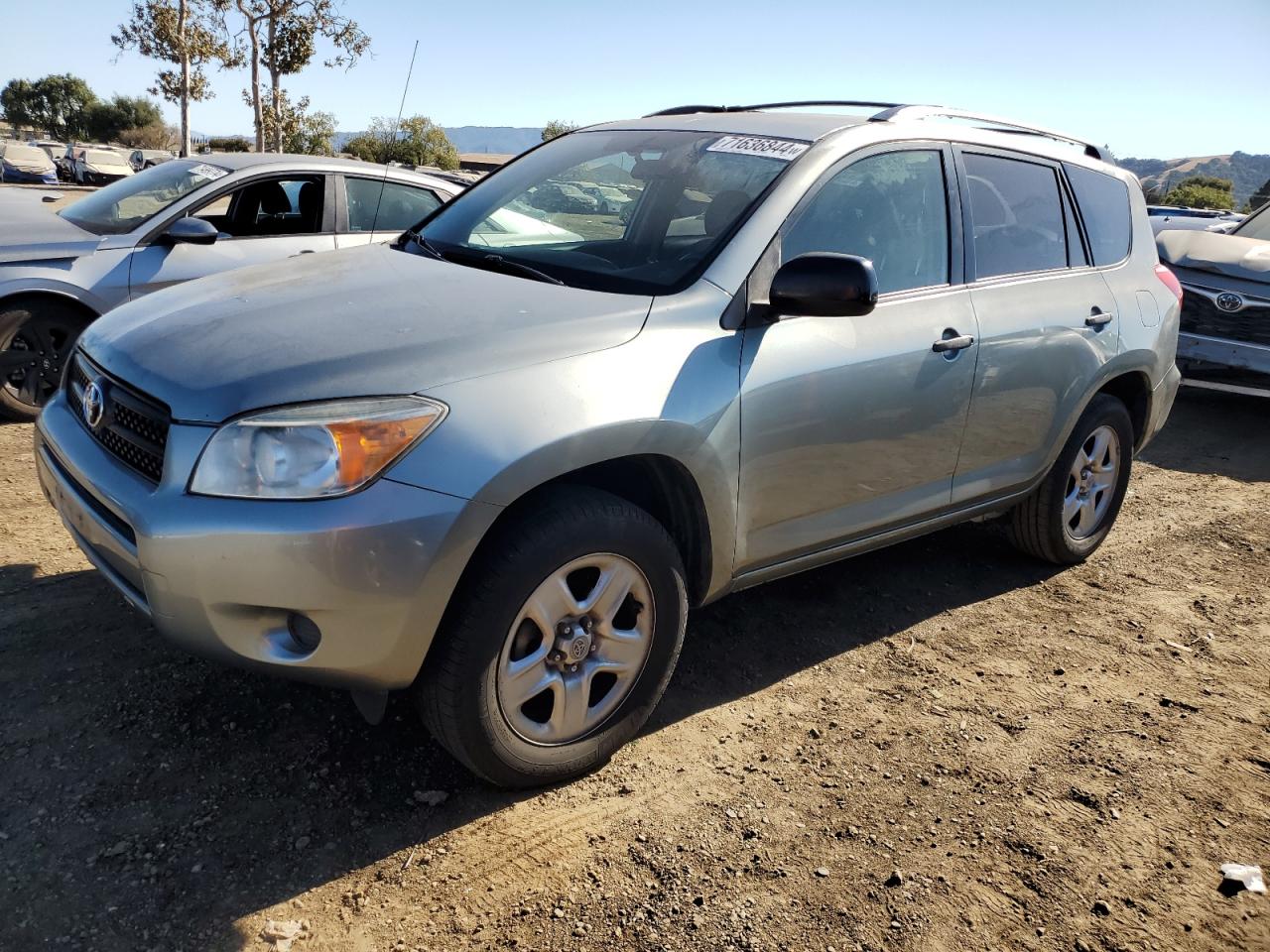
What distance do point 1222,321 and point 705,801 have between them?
6.56 meters

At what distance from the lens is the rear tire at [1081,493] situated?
4316 mm

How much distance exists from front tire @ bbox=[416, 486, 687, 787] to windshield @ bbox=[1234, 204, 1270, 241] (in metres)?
7.99

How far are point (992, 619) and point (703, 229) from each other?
81.5 inches

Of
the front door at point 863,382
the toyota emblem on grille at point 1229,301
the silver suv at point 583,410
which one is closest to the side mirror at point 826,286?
the silver suv at point 583,410

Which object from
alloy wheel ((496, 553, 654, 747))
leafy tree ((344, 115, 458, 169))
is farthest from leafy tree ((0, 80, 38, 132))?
alloy wheel ((496, 553, 654, 747))

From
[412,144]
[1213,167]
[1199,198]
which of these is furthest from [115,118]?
[1213,167]

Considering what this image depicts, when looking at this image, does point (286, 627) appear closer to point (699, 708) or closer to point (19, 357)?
point (699, 708)

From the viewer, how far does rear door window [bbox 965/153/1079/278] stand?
147 inches

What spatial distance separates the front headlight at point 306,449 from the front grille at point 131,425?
0.65ft

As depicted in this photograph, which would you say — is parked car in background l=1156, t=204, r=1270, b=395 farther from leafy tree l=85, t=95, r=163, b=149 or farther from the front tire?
leafy tree l=85, t=95, r=163, b=149

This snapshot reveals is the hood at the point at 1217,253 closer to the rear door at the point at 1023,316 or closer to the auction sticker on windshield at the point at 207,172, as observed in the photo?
the rear door at the point at 1023,316

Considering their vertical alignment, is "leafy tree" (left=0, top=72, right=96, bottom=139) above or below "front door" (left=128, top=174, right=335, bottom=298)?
above

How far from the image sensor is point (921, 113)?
373 centimetres

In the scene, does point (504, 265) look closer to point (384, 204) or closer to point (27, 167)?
point (384, 204)
